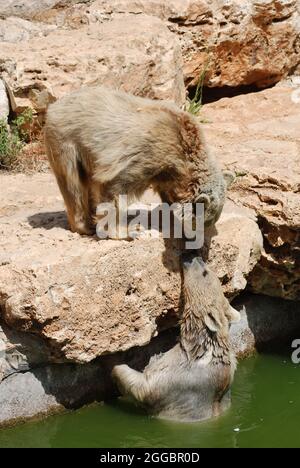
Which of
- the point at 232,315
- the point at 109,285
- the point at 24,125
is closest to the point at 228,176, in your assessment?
the point at 232,315

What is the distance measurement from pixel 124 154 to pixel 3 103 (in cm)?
383

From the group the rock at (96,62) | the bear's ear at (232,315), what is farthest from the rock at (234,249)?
the rock at (96,62)

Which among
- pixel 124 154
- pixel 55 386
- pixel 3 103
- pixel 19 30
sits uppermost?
pixel 19 30

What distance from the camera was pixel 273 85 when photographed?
13.4 metres

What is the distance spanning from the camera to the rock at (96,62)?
1064cm

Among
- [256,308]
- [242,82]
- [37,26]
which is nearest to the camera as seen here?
[256,308]

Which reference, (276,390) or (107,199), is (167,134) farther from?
(276,390)

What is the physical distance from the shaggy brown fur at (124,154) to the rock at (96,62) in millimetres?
2908

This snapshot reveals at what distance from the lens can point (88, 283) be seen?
735 cm

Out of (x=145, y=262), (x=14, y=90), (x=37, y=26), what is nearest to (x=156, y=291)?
(x=145, y=262)

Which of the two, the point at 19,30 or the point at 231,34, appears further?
the point at 231,34

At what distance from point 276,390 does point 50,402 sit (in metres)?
2.34

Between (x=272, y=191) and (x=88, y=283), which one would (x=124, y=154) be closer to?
(x=88, y=283)

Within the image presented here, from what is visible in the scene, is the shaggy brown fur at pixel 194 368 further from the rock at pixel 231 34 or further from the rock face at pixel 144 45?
the rock at pixel 231 34
